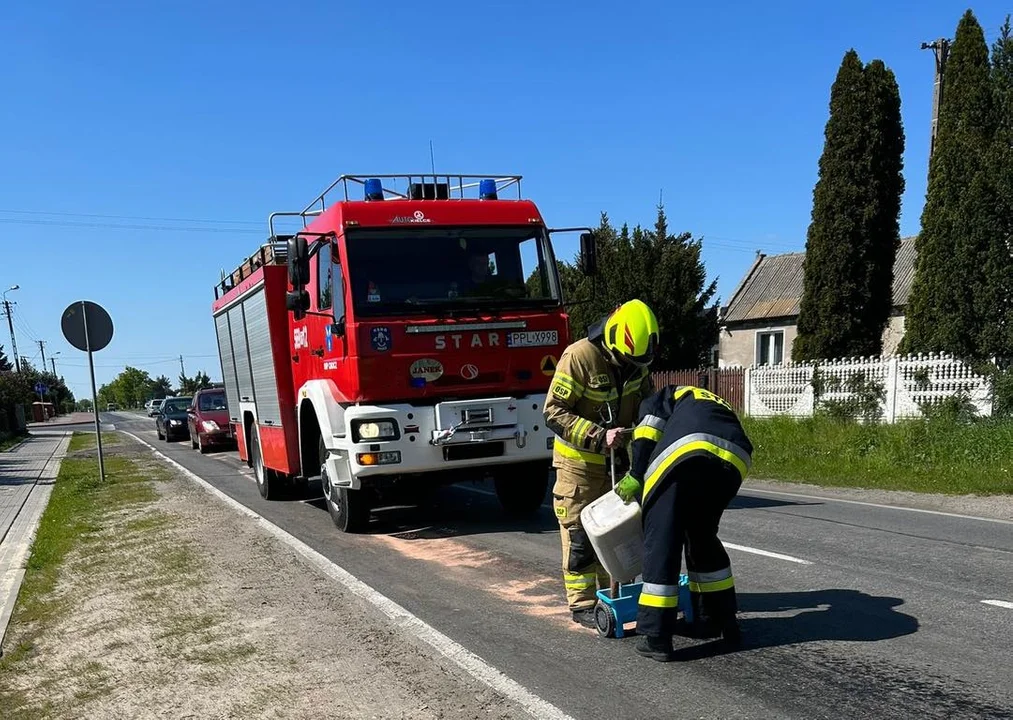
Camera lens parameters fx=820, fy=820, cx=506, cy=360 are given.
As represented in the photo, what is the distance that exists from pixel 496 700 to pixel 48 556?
6209 millimetres

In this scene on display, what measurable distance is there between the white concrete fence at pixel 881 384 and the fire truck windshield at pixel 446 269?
1109 cm

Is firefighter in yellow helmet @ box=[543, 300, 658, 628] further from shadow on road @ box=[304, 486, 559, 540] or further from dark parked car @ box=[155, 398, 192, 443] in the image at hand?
dark parked car @ box=[155, 398, 192, 443]

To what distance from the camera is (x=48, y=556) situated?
8148mm

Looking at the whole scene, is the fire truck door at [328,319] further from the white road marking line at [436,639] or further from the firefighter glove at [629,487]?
the firefighter glove at [629,487]

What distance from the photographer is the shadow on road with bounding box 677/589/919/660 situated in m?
4.56

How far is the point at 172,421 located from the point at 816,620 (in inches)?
1067

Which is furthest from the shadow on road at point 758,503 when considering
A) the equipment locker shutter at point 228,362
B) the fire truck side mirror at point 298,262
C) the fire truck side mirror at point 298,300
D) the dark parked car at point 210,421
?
the dark parked car at point 210,421

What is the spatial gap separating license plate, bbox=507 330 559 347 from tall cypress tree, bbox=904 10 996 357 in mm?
11109

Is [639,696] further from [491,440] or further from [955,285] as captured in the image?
[955,285]

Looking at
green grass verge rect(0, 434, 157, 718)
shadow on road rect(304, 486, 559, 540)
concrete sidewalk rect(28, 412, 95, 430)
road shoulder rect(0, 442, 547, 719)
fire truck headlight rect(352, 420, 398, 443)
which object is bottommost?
shadow on road rect(304, 486, 559, 540)

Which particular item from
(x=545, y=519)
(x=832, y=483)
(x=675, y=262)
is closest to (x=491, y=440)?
(x=545, y=519)

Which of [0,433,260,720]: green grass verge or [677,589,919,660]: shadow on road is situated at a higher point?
[0,433,260,720]: green grass verge

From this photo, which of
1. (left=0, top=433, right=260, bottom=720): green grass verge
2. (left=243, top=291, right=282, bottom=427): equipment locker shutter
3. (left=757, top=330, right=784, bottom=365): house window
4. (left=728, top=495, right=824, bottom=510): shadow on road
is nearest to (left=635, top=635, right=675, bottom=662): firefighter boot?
(left=0, top=433, right=260, bottom=720): green grass verge

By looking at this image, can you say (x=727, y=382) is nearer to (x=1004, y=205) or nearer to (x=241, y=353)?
(x=1004, y=205)
